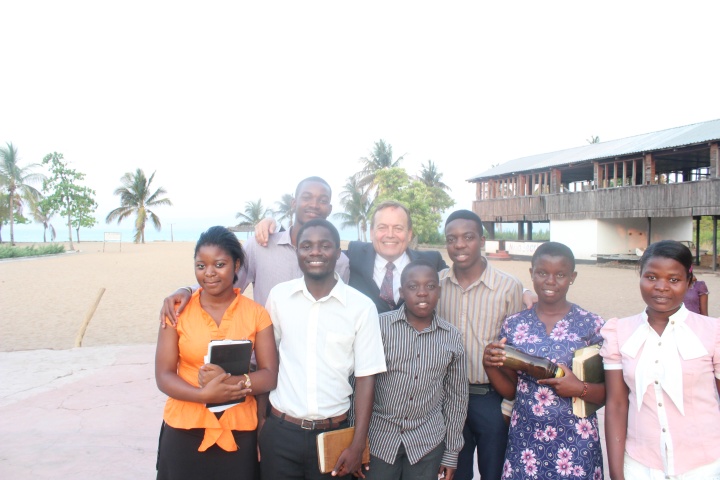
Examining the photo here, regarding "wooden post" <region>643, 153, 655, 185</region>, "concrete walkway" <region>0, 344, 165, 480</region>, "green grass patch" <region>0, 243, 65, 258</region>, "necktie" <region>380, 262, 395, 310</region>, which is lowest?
"concrete walkway" <region>0, 344, 165, 480</region>

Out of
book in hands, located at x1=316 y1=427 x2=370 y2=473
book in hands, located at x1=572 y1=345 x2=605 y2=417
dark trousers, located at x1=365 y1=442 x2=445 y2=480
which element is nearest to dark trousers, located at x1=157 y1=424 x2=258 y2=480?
book in hands, located at x1=316 y1=427 x2=370 y2=473

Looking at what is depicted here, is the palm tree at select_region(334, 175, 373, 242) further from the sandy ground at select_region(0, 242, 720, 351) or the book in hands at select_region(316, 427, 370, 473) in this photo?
the book in hands at select_region(316, 427, 370, 473)

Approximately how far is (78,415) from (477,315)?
4597 millimetres

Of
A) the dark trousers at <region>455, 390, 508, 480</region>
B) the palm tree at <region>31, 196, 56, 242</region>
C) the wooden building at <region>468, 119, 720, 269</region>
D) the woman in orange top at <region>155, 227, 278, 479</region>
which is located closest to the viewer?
the woman in orange top at <region>155, 227, 278, 479</region>

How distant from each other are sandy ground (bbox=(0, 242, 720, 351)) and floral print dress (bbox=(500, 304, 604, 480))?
817cm

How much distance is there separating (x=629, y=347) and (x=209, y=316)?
204 centimetres

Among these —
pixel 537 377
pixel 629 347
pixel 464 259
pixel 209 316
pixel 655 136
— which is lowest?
pixel 537 377

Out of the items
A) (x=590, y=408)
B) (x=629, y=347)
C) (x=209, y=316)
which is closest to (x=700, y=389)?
(x=629, y=347)

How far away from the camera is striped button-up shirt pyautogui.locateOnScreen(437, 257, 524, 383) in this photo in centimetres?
296

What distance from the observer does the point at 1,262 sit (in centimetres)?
2730

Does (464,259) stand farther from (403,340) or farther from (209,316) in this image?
(209,316)

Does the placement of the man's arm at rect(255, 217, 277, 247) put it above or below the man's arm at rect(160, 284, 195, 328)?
above

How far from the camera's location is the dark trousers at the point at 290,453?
245 cm

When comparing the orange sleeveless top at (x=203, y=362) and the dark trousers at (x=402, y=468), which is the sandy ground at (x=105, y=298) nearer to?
the orange sleeveless top at (x=203, y=362)
